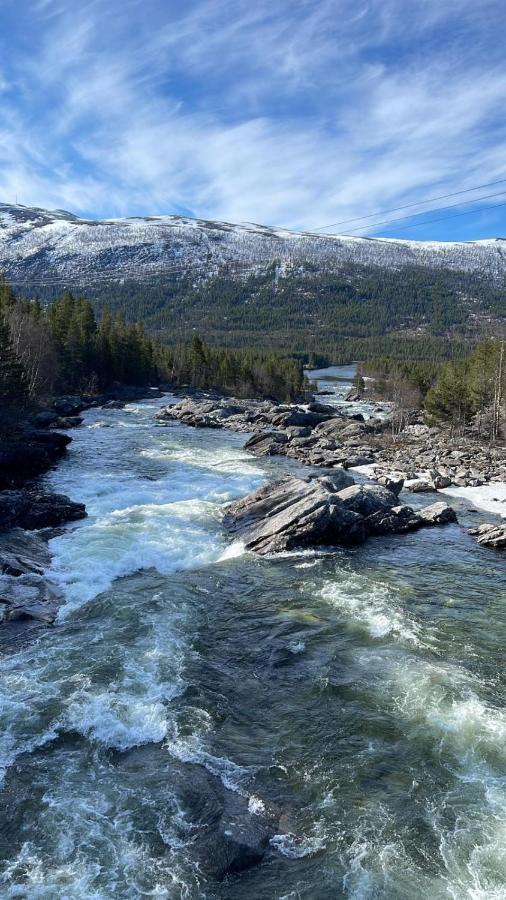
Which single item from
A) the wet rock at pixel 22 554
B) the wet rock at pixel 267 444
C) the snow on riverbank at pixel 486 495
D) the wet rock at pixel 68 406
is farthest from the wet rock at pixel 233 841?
the wet rock at pixel 68 406

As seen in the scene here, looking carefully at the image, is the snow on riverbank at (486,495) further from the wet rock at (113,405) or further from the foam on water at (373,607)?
the wet rock at (113,405)

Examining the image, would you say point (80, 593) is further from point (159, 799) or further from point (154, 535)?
point (159, 799)

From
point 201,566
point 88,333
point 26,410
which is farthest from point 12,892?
point 88,333

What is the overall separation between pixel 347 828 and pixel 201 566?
1453cm

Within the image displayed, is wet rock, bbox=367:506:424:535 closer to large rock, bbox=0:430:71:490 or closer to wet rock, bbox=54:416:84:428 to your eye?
large rock, bbox=0:430:71:490

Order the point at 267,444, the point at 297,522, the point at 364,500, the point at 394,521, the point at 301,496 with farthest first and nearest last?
1. the point at 267,444
2. the point at 364,500
3. the point at 394,521
4. the point at 301,496
5. the point at 297,522

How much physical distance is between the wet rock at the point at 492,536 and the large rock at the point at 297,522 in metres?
6.02

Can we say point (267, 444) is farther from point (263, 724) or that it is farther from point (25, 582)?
point (263, 724)

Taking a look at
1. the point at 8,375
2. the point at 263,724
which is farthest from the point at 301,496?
the point at 8,375

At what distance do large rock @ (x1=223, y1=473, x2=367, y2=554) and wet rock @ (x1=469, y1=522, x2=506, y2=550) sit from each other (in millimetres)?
6021

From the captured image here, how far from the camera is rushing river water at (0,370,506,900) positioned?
32.0 ft

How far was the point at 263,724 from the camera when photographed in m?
13.6

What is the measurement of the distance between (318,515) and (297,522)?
1125 millimetres

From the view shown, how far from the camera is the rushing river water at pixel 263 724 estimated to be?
9.76m
